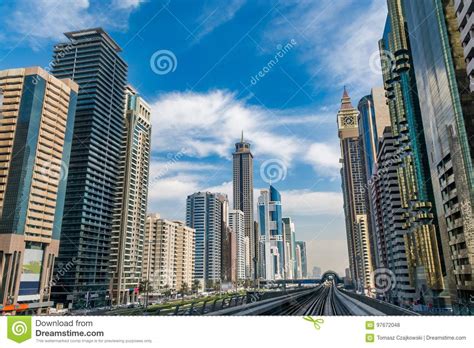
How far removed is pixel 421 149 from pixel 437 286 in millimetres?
12003

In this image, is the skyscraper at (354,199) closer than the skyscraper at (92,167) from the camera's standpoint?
No

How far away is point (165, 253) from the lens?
61875 mm

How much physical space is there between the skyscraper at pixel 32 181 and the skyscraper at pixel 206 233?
48.6 metres

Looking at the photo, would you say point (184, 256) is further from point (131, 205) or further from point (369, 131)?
point (369, 131)

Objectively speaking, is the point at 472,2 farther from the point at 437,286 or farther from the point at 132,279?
the point at 132,279

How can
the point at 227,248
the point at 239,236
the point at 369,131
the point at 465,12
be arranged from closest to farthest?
the point at 465,12 → the point at 369,131 → the point at 227,248 → the point at 239,236

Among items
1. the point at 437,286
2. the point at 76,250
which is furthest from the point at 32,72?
the point at 437,286

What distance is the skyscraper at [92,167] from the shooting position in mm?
44844

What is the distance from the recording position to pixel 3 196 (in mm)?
29078

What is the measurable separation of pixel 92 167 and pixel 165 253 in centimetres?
2184

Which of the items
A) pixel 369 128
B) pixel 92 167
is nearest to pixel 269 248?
Answer: pixel 92 167

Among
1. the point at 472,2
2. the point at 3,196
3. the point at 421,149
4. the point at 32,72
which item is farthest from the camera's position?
the point at 421,149

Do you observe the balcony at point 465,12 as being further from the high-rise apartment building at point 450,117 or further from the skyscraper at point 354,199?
the skyscraper at point 354,199
